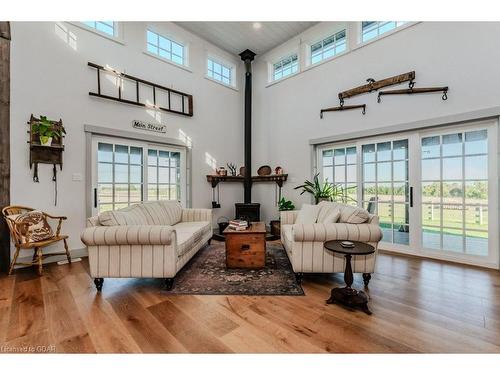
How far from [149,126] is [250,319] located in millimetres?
3802

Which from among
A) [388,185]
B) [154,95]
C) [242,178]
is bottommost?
[388,185]

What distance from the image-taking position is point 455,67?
3162 mm

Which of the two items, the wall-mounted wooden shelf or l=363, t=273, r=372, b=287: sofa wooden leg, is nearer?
l=363, t=273, r=372, b=287: sofa wooden leg

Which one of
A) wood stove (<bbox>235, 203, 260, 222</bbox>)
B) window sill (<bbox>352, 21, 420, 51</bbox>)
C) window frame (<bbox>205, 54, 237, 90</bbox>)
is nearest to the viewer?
window sill (<bbox>352, 21, 420, 51</bbox>)

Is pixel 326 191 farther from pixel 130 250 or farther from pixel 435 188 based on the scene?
pixel 130 250

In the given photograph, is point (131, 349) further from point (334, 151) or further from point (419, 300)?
point (334, 151)

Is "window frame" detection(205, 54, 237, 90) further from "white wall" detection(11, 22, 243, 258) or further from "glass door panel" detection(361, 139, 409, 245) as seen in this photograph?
"glass door panel" detection(361, 139, 409, 245)

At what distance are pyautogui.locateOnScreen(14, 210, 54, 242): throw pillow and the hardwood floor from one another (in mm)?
550

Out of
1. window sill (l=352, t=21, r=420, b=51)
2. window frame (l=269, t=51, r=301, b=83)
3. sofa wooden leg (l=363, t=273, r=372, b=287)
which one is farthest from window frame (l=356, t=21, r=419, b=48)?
sofa wooden leg (l=363, t=273, r=372, b=287)

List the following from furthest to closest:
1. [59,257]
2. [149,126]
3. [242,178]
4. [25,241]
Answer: [242,178], [149,126], [59,257], [25,241]

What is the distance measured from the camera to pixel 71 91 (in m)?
3.50

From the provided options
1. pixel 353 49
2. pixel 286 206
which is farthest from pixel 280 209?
pixel 353 49

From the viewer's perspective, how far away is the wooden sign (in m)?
4.12

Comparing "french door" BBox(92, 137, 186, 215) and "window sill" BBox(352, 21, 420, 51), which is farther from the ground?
"window sill" BBox(352, 21, 420, 51)
